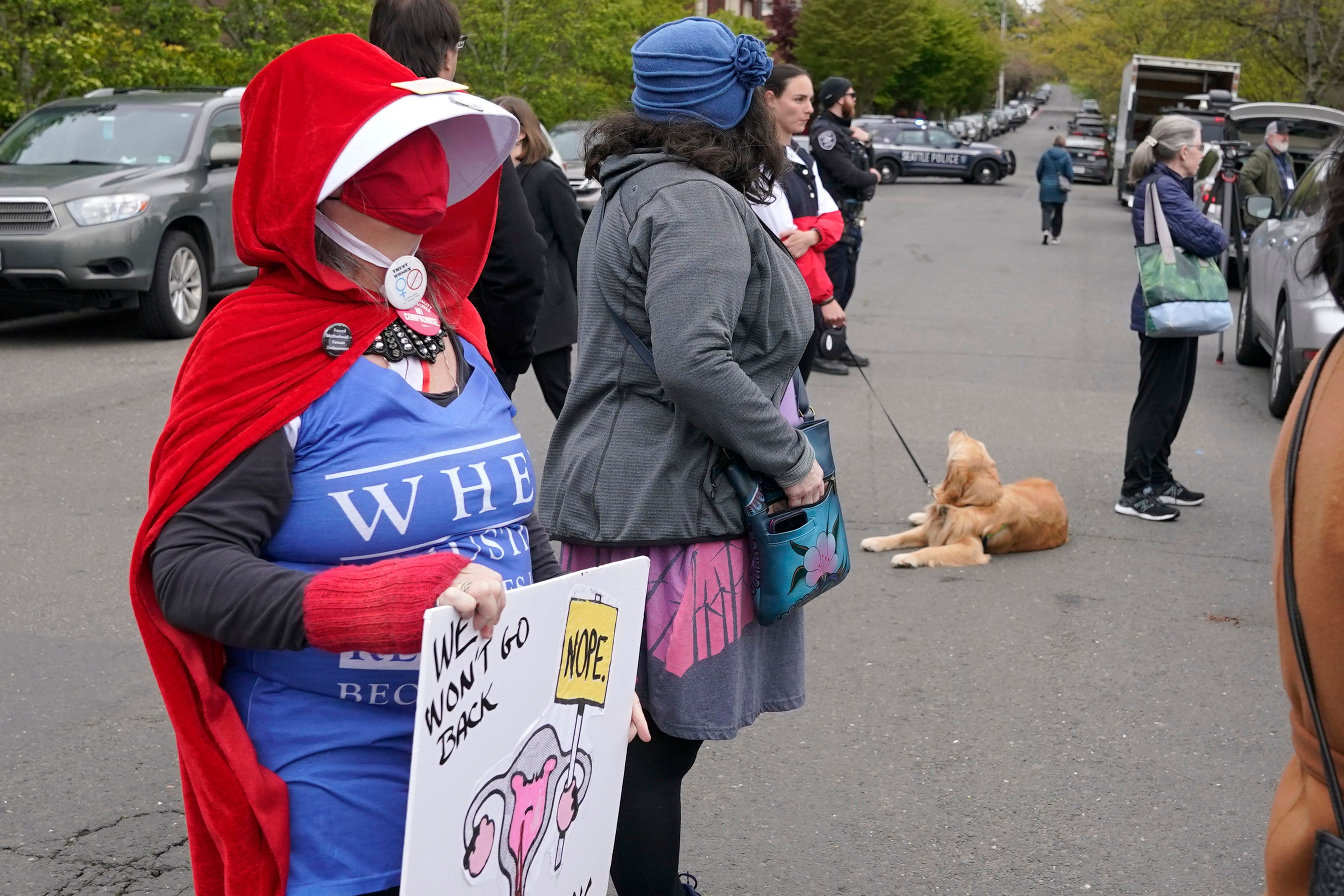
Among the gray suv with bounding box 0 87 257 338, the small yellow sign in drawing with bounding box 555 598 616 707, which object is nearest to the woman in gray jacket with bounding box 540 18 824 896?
the small yellow sign in drawing with bounding box 555 598 616 707

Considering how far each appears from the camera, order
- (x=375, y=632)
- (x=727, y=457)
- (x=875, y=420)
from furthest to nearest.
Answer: (x=875, y=420) → (x=727, y=457) → (x=375, y=632)

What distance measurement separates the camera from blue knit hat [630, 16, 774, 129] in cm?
249

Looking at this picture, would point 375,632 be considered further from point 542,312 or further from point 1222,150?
point 1222,150

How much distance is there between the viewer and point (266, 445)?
1.75m

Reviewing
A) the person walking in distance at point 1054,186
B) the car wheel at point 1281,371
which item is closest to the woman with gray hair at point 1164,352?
the car wheel at point 1281,371

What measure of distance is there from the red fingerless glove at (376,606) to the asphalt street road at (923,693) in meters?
1.99

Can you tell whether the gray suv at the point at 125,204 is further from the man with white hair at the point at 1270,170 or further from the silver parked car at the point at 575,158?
the man with white hair at the point at 1270,170

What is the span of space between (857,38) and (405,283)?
53358 mm

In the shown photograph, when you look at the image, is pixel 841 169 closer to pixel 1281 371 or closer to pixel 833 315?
pixel 1281 371

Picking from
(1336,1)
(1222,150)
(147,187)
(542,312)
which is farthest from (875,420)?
(1336,1)

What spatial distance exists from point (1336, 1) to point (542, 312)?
2735 cm

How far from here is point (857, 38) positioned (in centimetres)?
5238

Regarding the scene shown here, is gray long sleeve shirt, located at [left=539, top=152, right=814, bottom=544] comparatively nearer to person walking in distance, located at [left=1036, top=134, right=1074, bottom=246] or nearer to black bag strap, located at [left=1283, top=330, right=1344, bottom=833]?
black bag strap, located at [left=1283, top=330, right=1344, bottom=833]

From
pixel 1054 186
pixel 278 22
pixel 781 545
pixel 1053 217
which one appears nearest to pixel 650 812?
pixel 781 545
